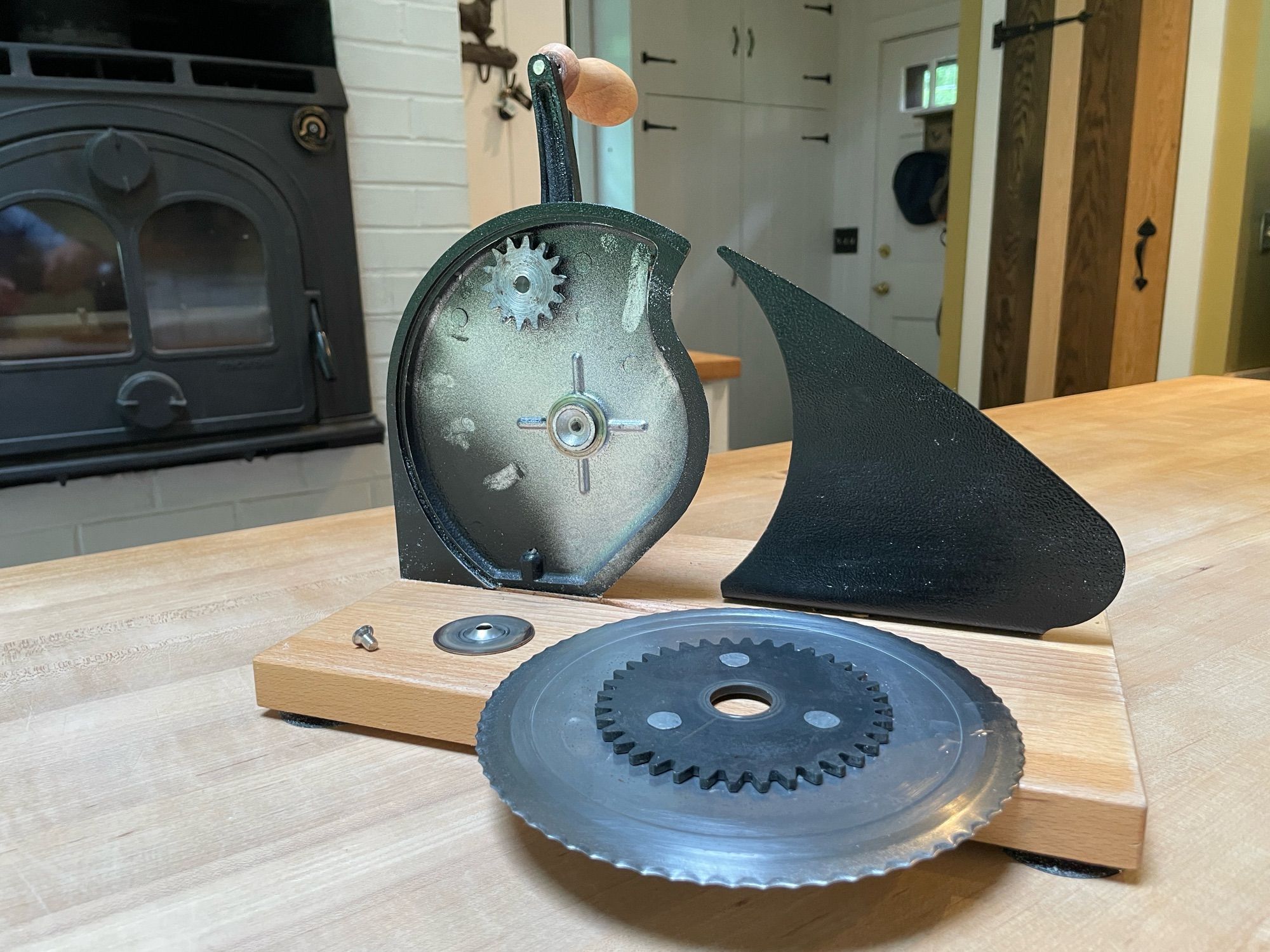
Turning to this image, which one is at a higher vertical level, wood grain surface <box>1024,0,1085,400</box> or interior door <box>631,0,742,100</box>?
interior door <box>631,0,742,100</box>

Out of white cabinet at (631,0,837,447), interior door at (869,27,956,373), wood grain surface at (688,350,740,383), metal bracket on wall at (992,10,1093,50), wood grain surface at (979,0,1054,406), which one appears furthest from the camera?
interior door at (869,27,956,373)

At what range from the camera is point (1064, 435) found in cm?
132

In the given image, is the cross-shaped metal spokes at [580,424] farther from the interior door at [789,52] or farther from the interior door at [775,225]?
the interior door at [789,52]

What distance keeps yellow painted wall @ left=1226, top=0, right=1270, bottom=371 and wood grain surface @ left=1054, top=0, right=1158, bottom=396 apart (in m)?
0.31

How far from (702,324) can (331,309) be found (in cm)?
231

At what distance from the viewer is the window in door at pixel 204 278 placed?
1.74 m

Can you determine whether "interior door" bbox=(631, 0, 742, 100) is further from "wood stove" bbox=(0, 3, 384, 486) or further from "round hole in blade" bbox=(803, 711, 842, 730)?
"round hole in blade" bbox=(803, 711, 842, 730)

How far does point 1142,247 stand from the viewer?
9.50 feet

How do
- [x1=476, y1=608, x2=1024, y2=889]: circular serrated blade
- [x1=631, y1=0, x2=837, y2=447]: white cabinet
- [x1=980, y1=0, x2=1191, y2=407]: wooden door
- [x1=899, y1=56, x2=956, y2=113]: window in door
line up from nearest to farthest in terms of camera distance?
1. [x1=476, y1=608, x2=1024, y2=889]: circular serrated blade
2. [x1=980, y1=0, x2=1191, y2=407]: wooden door
3. [x1=631, y1=0, x2=837, y2=447]: white cabinet
4. [x1=899, y1=56, x2=956, y2=113]: window in door

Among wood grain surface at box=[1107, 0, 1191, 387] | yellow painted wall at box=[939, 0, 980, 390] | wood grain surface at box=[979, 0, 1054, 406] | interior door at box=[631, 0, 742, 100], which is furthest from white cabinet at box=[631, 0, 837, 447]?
wood grain surface at box=[1107, 0, 1191, 387]

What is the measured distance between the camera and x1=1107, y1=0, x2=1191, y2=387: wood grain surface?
2.75 meters

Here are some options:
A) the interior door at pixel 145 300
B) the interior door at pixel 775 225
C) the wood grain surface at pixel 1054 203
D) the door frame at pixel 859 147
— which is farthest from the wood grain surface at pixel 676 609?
the door frame at pixel 859 147

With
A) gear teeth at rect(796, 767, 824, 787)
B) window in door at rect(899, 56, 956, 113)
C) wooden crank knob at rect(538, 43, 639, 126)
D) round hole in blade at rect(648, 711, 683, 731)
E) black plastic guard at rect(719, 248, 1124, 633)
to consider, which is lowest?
gear teeth at rect(796, 767, 824, 787)

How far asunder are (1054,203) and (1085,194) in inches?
4.1
